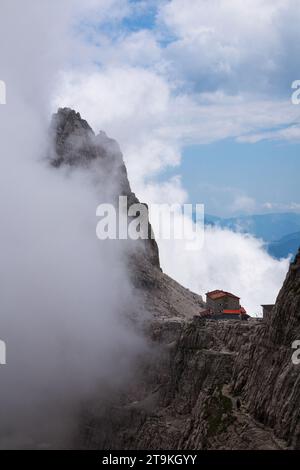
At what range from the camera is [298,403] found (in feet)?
551

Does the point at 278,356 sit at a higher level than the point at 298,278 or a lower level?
lower

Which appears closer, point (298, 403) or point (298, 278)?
point (298, 403)

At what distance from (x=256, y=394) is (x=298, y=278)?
114 ft

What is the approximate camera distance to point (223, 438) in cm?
19025
